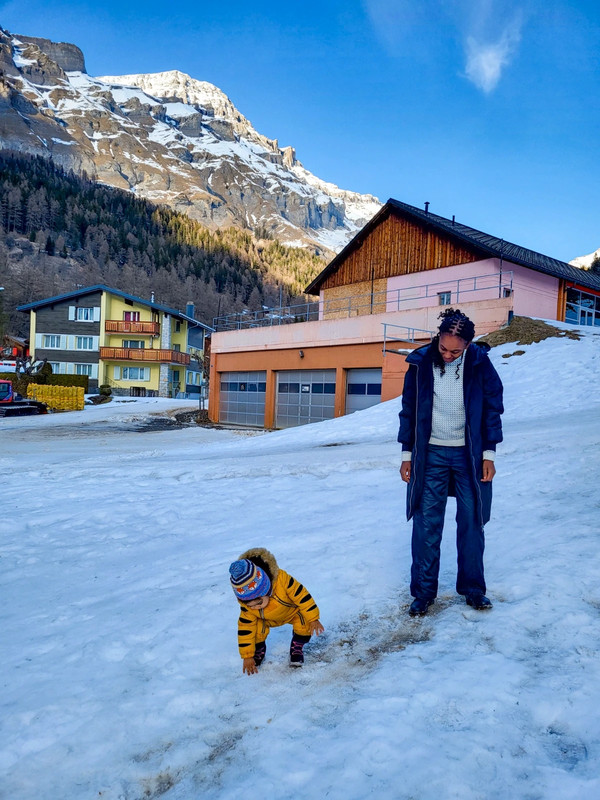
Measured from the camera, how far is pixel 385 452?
32.8 feet

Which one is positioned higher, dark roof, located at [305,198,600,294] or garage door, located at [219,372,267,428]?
dark roof, located at [305,198,600,294]

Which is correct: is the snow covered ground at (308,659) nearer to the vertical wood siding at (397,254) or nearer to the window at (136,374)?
the vertical wood siding at (397,254)

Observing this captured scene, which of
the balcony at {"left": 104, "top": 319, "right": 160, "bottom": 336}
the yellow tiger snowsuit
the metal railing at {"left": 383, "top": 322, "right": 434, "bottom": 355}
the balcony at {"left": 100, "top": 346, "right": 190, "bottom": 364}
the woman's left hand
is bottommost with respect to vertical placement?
the yellow tiger snowsuit

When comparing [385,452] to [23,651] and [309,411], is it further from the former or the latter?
[309,411]

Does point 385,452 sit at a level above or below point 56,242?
below

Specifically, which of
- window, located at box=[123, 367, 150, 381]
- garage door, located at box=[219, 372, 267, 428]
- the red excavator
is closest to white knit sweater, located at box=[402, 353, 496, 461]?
garage door, located at box=[219, 372, 267, 428]

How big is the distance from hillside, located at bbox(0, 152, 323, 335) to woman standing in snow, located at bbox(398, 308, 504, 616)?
9093 cm

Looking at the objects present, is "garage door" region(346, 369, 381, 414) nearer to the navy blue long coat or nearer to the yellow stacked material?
the navy blue long coat

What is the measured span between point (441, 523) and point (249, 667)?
58.9 inches

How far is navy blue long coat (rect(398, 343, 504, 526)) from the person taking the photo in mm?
3365

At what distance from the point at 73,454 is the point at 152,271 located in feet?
357

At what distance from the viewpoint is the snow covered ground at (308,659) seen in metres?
2.19

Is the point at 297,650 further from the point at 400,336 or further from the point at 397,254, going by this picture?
the point at 397,254

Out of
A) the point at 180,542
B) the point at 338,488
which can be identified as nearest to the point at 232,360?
the point at 338,488
